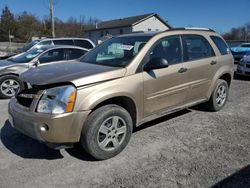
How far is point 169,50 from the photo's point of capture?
15.5 feet

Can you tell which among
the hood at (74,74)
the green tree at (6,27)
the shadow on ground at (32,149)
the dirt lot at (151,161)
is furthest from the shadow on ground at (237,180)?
the green tree at (6,27)

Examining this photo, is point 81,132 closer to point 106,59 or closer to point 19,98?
point 19,98

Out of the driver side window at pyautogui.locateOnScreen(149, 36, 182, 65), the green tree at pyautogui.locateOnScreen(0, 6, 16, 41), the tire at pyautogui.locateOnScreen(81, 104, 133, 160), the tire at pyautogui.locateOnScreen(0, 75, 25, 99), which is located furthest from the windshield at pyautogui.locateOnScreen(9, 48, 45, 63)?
the green tree at pyautogui.locateOnScreen(0, 6, 16, 41)

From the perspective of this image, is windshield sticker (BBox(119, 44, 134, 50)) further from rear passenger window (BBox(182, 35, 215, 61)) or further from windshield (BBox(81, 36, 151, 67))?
rear passenger window (BBox(182, 35, 215, 61))

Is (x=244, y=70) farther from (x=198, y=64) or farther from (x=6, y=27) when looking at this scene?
(x=6, y=27)

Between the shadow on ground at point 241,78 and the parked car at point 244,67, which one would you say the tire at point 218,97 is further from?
the shadow on ground at point 241,78

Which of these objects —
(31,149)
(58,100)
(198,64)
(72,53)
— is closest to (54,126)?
(58,100)

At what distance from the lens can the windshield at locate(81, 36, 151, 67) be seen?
434cm

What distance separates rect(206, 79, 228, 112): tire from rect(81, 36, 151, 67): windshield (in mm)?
2194

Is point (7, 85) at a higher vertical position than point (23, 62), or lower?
lower

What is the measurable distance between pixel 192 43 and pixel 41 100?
3082 mm

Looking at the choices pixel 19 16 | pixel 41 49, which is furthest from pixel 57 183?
pixel 19 16

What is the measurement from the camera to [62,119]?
3361mm

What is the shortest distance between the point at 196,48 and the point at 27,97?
3280 mm
